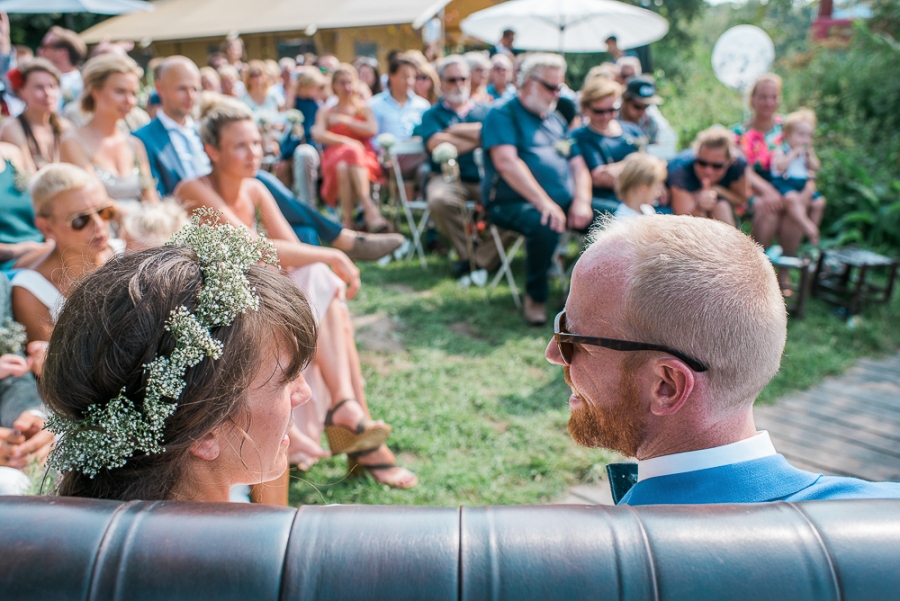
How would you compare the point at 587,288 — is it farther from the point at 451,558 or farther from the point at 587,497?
the point at 587,497

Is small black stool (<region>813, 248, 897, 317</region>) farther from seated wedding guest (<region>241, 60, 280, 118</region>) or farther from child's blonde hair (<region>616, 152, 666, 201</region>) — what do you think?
seated wedding guest (<region>241, 60, 280, 118</region>)

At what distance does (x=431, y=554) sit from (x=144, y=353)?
2.11 feet

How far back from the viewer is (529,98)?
5887 mm

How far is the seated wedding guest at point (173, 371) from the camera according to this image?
1.17 meters

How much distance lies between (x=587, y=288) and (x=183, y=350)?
0.82 m

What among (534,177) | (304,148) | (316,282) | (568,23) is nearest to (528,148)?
(534,177)

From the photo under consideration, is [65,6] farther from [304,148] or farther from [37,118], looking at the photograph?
[37,118]

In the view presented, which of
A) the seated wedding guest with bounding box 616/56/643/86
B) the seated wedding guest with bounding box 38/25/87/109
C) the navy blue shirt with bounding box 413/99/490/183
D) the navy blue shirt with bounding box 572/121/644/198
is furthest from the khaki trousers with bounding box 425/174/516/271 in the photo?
the seated wedding guest with bounding box 38/25/87/109

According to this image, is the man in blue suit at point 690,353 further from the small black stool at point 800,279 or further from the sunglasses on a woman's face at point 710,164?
the small black stool at point 800,279

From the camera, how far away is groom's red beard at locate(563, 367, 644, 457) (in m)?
1.44

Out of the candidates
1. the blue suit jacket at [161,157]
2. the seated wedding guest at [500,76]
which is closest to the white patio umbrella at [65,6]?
the blue suit jacket at [161,157]

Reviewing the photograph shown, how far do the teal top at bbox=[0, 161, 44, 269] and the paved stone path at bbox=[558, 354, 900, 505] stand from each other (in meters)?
3.35

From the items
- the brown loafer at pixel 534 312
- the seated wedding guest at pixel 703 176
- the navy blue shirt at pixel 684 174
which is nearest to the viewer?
the seated wedding guest at pixel 703 176

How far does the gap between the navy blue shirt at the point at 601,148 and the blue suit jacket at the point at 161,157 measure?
3454 millimetres
